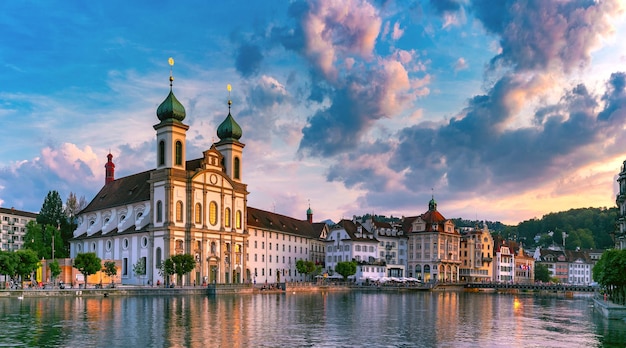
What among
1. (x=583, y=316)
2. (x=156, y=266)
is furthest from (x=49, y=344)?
(x=156, y=266)

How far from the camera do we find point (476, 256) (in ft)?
491

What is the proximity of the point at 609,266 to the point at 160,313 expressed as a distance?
1473 inches

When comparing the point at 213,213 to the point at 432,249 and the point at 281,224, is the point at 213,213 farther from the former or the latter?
the point at 432,249

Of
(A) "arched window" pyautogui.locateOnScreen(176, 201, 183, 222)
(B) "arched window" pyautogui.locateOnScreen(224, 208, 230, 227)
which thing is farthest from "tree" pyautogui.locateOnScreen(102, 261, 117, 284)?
(B) "arched window" pyautogui.locateOnScreen(224, 208, 230, 227)

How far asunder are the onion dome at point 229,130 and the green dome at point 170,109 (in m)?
13.1

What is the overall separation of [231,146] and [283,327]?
7069cm

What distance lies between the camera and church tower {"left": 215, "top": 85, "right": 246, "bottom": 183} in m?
111

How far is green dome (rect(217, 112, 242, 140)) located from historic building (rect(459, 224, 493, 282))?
61.6 m

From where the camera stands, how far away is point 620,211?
94.0 m

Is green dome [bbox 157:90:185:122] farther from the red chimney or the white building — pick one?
the white building

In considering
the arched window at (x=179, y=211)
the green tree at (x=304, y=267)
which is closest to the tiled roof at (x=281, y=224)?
the green tree at (x=304, y=267)

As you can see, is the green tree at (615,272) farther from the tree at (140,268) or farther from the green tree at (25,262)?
the green tree at (25,262)

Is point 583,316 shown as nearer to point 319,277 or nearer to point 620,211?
point 620,211

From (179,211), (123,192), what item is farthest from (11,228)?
(179,211)
